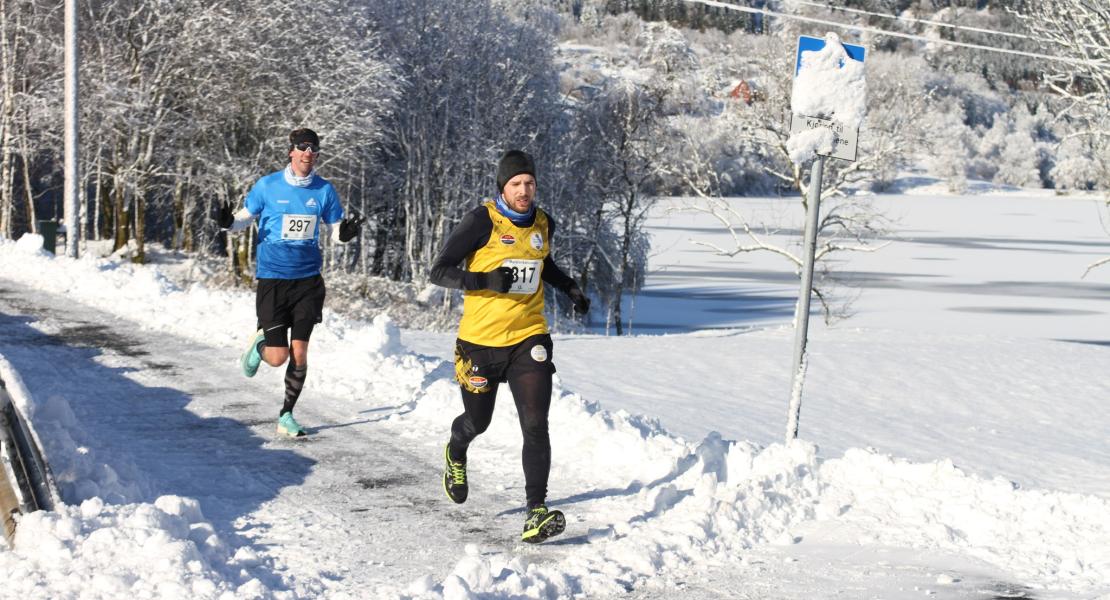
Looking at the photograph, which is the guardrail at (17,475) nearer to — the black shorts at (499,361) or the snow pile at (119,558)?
the snow pile at (119,558)

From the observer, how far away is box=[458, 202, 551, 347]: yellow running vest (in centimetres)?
595

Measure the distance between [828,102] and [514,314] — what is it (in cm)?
319

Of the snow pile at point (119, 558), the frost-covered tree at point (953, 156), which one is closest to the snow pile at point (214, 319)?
the snow pile at point (119, 558)

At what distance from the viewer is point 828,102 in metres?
8.06

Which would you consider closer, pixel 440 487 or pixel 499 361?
pixel 499 361

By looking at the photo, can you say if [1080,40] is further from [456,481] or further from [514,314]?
[456,481]

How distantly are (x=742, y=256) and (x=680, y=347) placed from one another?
46.0 m

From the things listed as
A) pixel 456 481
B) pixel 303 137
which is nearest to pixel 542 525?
pixel 456 481

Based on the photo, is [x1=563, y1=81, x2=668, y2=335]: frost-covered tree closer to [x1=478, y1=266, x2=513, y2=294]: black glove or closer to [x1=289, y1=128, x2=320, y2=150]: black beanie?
[x1=289, y1=128, x2=320, y2=150]: black beanie

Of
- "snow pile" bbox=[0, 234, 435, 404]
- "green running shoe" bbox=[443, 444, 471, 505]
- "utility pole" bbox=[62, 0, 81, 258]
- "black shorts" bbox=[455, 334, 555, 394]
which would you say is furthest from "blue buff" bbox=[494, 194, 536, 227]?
"utility pole" bbox=[62, 0, 81, 258]

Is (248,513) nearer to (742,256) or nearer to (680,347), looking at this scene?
→ (680,347)

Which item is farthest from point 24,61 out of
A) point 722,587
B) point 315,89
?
point 722,587

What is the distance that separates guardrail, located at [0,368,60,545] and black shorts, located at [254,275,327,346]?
2983 mm

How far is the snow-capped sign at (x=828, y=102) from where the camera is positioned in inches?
316
